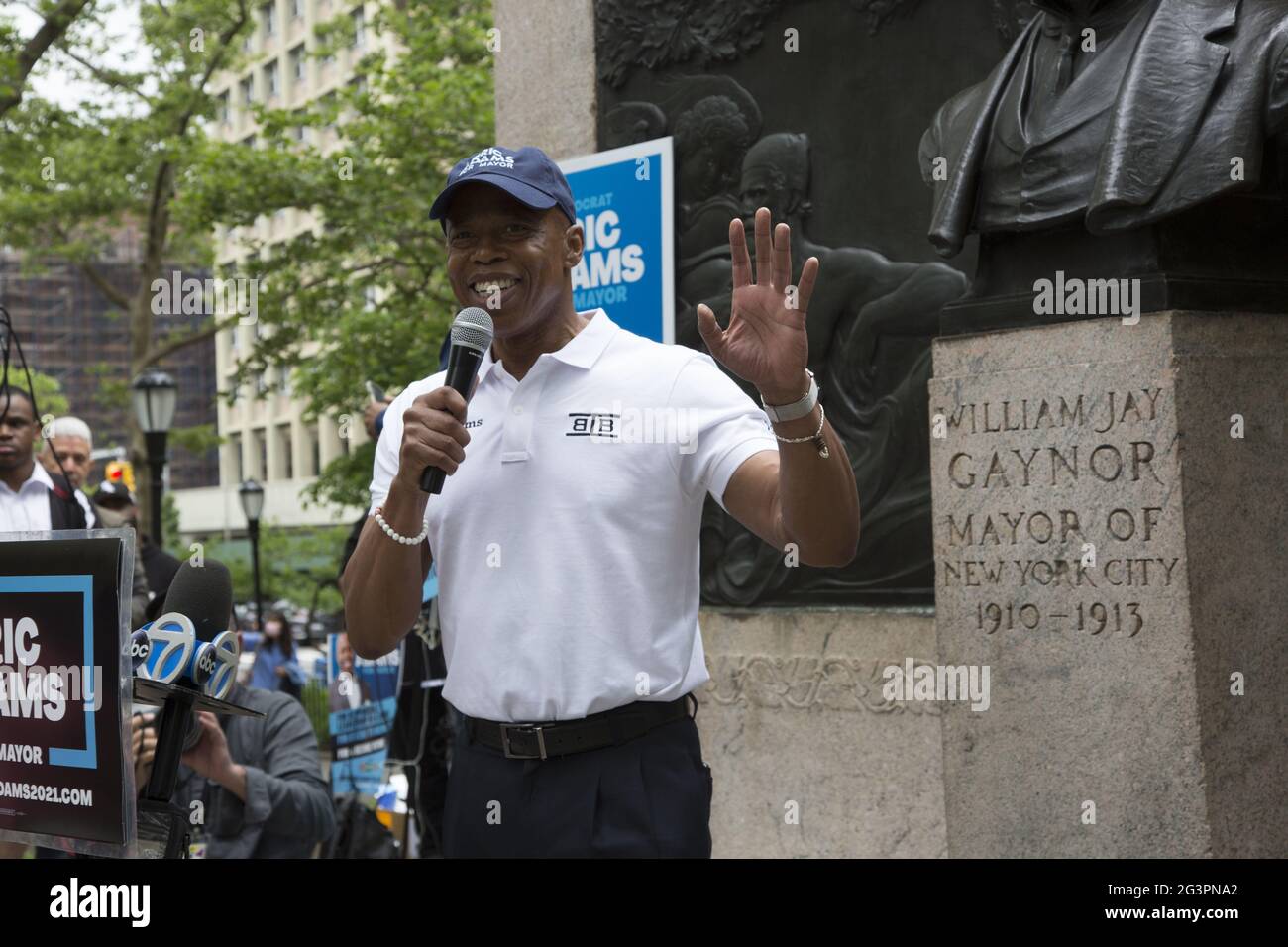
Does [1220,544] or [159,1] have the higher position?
[159,1]

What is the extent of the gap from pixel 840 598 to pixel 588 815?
453 cm

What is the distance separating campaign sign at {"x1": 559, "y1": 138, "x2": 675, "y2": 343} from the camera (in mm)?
8758

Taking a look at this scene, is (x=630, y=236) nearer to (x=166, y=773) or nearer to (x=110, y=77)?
(x=166, y=773)

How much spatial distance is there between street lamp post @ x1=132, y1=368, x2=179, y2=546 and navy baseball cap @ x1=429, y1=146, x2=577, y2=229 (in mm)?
14311

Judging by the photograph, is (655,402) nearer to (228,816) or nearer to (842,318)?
(228,816)

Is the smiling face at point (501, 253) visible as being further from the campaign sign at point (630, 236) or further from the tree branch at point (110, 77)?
the tree branch at point (110, 77)

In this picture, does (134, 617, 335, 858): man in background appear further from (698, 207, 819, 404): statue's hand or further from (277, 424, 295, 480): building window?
(277, 424, 295, 480): building window

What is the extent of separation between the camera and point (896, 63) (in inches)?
308

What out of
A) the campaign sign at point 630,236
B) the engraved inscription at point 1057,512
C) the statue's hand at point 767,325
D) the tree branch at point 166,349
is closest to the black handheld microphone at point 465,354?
the statue's hand at point 767,325

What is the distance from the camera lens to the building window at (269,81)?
216ft

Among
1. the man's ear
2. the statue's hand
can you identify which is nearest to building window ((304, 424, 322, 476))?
the man's ear

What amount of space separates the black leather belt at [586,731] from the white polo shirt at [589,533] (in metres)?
0.02
